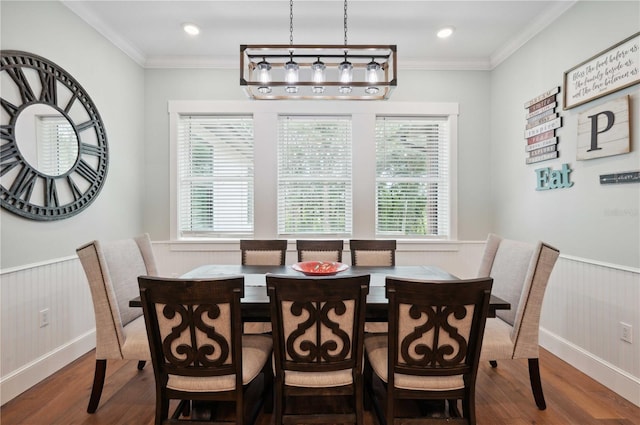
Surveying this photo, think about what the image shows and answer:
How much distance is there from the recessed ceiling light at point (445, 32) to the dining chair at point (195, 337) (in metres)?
3.01

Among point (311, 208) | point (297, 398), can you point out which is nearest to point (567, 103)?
point (311, 208)

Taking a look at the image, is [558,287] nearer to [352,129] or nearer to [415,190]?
[415,190]

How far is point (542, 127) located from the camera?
2.85m

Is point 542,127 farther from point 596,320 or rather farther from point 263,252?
point 263,252

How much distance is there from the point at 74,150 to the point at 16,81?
2.03ft

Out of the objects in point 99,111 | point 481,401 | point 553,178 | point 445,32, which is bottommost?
point 481,401

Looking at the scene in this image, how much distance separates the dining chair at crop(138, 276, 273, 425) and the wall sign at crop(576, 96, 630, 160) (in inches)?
103

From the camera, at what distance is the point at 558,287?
8.76 feet

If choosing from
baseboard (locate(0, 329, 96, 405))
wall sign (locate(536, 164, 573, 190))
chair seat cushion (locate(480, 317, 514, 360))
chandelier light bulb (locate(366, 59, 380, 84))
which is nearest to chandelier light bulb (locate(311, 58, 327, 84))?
chandelier light bulb (locate(366, 59, 380, 84))

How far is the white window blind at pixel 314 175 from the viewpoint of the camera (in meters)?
3.66

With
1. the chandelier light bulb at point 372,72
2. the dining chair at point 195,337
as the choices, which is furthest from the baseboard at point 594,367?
the chandelier light bulb at point 372,72

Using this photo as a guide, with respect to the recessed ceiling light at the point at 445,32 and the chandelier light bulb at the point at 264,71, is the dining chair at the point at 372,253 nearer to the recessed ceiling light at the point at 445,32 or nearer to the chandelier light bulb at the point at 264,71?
the chandelier light bulb at the point at 264,71

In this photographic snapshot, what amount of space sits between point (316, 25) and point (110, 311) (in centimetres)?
284

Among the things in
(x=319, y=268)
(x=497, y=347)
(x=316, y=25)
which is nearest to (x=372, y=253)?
(x=319, y=268)
